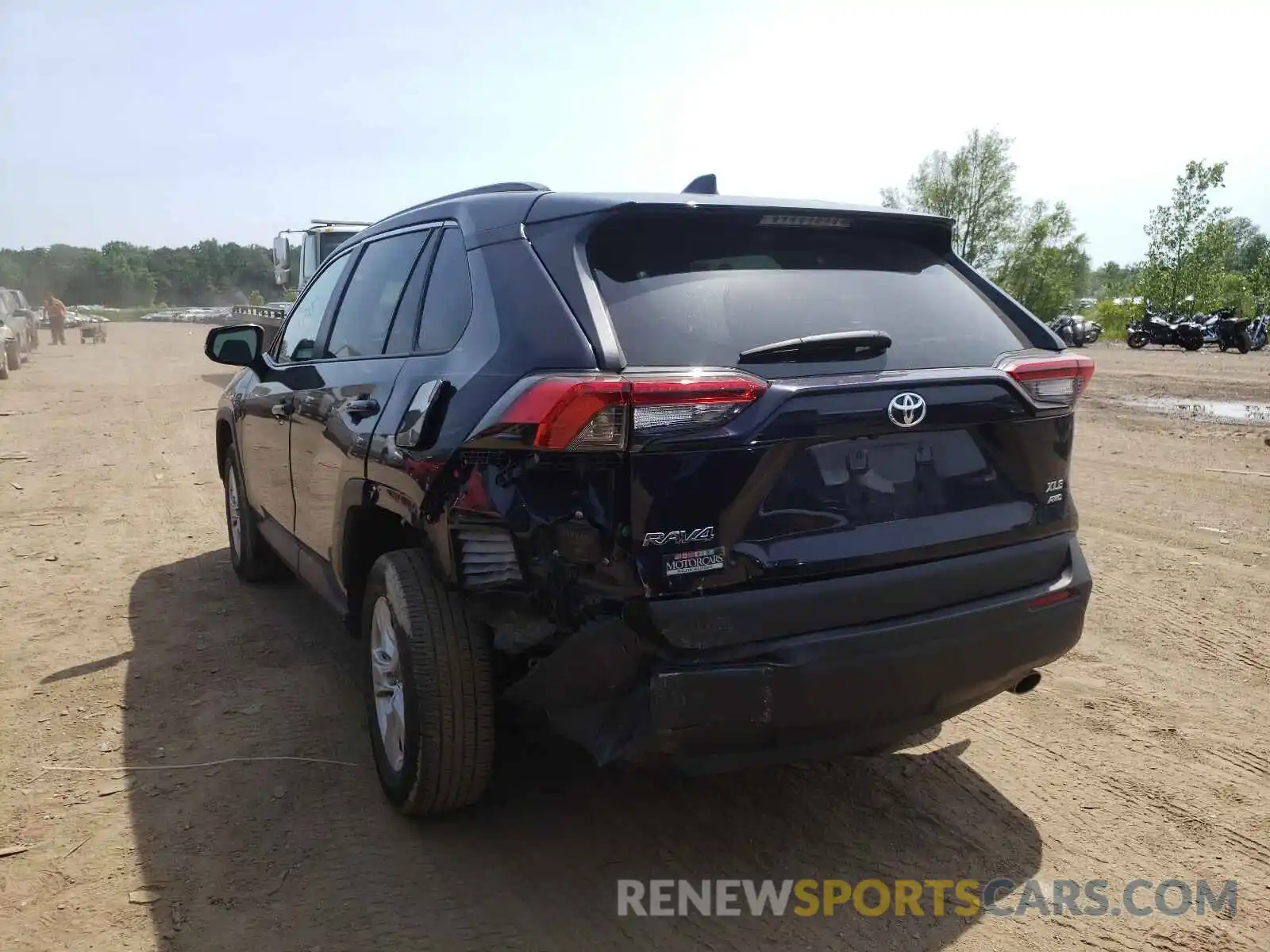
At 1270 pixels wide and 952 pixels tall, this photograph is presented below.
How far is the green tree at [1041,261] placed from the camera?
5184 cm

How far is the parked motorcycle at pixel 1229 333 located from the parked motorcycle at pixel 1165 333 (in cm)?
A: 23

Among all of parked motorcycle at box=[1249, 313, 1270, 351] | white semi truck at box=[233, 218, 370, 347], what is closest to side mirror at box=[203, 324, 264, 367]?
white semi truck at box=[233, 218, 370, 347]

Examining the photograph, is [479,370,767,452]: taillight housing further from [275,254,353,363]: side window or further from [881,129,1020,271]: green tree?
[881,129,1020,271]: green tree

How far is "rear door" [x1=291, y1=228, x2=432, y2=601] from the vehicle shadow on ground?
75 cm

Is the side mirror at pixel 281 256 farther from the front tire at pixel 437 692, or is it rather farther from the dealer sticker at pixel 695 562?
the dealer sticker at pixel 695 562

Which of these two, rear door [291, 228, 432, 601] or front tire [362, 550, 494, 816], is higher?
rear door [291, 228, 432, 601]

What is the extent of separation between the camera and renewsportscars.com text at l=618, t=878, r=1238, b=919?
2588mm

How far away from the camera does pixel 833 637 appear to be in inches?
92.4

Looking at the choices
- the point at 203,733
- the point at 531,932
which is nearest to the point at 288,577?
the point at 203,733

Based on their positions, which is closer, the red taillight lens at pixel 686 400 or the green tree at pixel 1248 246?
the red taillight lens at pixel 686 400

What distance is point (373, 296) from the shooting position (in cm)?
374

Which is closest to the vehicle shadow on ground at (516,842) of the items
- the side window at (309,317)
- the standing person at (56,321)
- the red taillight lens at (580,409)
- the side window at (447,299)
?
the red taillight lens at (580,409)

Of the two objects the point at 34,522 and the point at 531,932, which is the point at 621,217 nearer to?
the point at 531,932

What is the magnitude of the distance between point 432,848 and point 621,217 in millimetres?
1942
